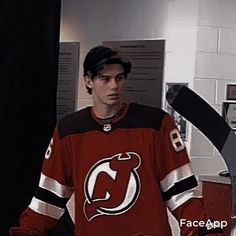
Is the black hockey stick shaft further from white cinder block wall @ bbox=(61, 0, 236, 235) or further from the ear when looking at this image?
white cinder block wall @ bbox=(61, 0, 236, 235)

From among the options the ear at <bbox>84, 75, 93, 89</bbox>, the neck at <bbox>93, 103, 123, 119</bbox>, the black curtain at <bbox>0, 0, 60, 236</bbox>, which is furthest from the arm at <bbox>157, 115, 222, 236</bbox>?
the black curtain at <bbox>0, 0, 60, 236</bbox>

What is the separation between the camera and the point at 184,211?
1954 mm

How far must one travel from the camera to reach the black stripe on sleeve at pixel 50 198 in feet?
6.86

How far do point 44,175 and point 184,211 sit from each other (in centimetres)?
43

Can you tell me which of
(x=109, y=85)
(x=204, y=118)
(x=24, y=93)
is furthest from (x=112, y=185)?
(x=24, y=93)

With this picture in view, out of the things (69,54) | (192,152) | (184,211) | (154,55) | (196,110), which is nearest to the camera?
(196,110)

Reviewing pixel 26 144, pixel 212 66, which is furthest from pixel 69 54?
pixel 212 66

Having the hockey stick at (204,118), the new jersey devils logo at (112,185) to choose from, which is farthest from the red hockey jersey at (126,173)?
the hockey stick at (204,118)

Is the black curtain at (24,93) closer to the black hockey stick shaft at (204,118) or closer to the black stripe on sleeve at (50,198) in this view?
the black stripe on sleeve at (50,198)

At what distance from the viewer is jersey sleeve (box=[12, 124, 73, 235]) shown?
206cm

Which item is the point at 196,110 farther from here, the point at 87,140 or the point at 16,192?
the point at 16,192
